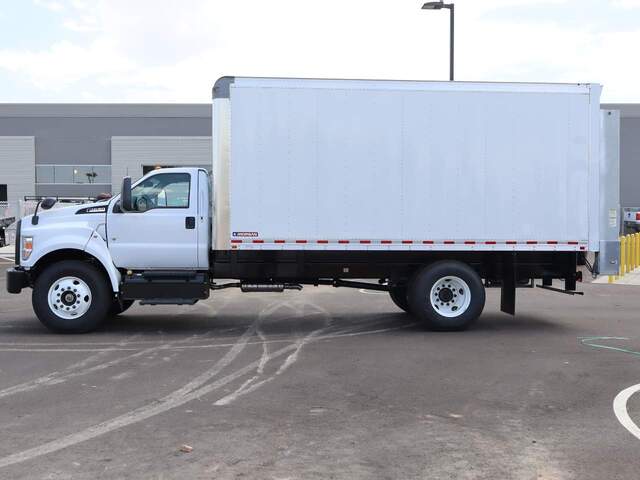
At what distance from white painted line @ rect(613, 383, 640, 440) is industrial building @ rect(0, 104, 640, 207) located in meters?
44.8

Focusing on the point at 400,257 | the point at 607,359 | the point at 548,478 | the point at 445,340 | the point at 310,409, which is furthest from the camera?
the point at 400,257

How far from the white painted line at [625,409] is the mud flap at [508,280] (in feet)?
12.0

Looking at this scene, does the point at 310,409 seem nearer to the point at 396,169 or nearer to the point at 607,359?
the point at 607,359

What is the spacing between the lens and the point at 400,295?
465 inches

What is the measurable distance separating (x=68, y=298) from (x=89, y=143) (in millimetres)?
43206

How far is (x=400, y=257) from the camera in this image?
418 inches

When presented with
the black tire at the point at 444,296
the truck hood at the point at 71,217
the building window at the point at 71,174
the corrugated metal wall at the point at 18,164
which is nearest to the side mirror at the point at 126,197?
the truck hood at the point at 71,217

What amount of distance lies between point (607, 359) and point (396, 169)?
3749 mm

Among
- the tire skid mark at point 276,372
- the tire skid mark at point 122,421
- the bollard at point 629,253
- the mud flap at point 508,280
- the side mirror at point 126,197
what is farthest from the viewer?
the bollard at point 629,253

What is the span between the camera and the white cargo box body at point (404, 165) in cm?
1012

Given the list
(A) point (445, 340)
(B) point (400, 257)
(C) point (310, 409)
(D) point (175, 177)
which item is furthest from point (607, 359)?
(D) point (175, 177)

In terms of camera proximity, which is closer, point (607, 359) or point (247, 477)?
point (247, 477)

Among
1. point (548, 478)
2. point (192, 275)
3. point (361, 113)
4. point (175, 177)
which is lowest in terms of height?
point (548, 478)

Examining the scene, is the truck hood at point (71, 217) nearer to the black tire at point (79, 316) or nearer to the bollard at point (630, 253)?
the black tire at point (79, 316)
